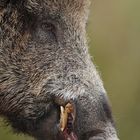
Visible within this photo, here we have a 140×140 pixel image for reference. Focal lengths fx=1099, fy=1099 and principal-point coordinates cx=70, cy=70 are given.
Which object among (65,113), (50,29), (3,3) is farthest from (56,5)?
(65,113)

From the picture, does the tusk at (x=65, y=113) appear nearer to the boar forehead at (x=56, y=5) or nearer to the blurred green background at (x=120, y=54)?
the boar forehead at (x=56, y=5)

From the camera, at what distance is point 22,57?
6965mm

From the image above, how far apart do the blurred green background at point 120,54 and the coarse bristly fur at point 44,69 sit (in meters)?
3.39

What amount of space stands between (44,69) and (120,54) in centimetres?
422

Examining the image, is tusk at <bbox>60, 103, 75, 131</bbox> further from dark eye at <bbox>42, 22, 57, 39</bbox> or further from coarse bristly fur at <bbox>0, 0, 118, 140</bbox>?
dark eye at <bbox>42, 22, 57, 39</bbox>

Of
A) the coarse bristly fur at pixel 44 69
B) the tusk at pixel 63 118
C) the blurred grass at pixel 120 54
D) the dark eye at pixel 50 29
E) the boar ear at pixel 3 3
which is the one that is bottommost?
the tusk at pixel 63 118

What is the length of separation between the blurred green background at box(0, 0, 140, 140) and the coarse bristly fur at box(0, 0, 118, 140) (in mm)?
3391

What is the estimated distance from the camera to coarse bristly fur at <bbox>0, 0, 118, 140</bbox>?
22.5ft

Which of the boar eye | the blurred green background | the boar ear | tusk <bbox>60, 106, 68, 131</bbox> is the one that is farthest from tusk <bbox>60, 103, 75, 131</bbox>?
the blurred green background

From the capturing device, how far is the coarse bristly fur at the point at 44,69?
270 inches

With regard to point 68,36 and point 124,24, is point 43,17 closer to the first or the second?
point 68,36

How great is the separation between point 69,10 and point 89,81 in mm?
494

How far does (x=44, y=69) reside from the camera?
697 cm

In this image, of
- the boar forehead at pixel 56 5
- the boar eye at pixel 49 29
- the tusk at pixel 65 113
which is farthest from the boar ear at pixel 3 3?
the tusk at pixel 65 113
